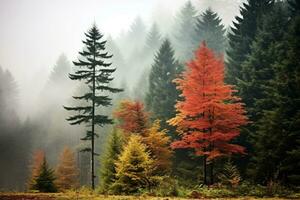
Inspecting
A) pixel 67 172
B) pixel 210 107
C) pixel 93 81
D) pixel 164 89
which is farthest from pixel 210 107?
pixel 67 172

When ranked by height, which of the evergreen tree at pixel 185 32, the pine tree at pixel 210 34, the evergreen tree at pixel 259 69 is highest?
the evergreen tree at pixel 185 32

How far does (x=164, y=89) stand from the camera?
5362cm

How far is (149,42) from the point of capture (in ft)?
330

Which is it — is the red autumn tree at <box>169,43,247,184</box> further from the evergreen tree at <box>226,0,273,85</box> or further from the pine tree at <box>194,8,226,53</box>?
the pine tree at <box>194,8,226,53</box>

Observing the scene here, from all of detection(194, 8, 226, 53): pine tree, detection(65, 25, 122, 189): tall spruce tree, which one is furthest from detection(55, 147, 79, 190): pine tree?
detection(194, 8, 226, 53): pine tree

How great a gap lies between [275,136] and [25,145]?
316ft

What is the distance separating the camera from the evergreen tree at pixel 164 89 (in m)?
50.8

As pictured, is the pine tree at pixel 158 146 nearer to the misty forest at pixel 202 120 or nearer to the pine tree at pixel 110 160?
the misty forest at pixel 202 120

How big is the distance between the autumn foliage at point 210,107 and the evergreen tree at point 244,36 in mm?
15037

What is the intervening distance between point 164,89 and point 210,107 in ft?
79.4

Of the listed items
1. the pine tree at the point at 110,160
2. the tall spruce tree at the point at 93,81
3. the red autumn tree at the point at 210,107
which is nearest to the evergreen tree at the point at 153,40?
the tall spruce tree at the point at 93,81

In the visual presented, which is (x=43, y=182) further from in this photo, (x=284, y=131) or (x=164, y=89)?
(x=284, y=131)

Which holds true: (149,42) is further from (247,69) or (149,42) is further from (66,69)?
(247,69)

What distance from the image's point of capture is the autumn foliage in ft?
96.1
